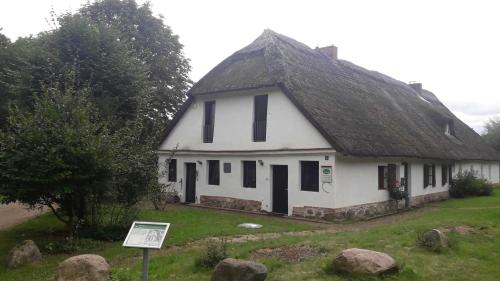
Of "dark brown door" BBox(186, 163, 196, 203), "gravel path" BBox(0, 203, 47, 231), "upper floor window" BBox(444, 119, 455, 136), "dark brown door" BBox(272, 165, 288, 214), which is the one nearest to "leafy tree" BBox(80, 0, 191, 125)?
"dark brown door" BBox(186, 163, 196, 203)

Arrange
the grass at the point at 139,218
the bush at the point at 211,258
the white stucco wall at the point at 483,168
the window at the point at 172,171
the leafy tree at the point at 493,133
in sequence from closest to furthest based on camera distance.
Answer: the bush at the point at 211,258 < the grass at the point at 139,218 < the window at the point at 172,171 < the white stucco wall at the point at 483,168 < the leafy tree at the point at 493,133

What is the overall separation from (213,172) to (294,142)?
488 centimetres

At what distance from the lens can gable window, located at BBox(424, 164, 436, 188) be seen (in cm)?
2237

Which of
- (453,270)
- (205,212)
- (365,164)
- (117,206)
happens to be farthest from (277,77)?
(453,270)

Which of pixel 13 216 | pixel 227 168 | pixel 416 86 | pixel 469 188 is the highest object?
pixel 416 86

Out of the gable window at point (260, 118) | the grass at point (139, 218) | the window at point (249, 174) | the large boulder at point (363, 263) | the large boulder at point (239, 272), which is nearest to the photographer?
the large boulder at point (239, 272)

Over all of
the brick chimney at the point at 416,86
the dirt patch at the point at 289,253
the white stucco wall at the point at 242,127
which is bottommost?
the dirt patch at the point at 289,253

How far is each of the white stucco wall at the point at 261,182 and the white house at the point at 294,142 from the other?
→ 42 mm

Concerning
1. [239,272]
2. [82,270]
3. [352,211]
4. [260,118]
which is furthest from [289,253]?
[260,118]

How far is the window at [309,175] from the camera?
16.2 meters

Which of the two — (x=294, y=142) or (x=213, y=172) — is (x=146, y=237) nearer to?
(x=294, y=142)

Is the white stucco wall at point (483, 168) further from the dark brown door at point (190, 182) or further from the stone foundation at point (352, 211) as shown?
the dark brown door at point (190, 182)

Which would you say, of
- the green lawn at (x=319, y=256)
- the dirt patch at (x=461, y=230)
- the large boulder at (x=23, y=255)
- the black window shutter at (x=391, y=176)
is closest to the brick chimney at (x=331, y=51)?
the black window shutter at (x=391, y=176)

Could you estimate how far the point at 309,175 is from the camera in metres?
16.4
